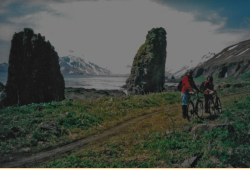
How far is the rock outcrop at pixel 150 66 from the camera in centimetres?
7806

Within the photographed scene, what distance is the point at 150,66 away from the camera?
78.0 m

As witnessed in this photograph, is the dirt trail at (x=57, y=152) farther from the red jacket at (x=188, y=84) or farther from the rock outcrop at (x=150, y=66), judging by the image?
the rock outcrop at (x=150, y=66)

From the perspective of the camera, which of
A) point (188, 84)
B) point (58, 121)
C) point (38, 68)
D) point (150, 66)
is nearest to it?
point (188, 84)

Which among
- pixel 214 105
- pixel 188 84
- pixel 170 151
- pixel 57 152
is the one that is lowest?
pixel 57 152

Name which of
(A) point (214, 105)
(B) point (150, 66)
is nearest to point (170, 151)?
(A) point (214, 105)

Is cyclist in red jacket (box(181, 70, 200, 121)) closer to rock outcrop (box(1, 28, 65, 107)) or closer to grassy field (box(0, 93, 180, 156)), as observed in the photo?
grassy field (box(0, 93, 180, 156))

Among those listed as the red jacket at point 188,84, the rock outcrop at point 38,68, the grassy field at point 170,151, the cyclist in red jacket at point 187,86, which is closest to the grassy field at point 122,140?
the grassy field at point 170,151

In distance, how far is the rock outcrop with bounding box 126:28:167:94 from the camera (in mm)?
78062

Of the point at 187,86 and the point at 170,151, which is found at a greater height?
the point at 187,86

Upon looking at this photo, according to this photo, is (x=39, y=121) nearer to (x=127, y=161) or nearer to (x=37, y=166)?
(x=37, y=166)

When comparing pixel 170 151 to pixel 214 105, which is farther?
pixel 214 105

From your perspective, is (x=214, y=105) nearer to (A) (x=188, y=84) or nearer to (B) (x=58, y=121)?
(A) (x=188, y=84)

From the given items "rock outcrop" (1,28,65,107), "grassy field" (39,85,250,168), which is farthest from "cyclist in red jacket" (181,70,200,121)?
"rock outcrop" (1,28,65,107)

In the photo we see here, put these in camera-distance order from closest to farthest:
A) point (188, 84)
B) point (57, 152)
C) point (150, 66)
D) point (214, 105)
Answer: point (57, 152), point (188, 84), point (214, 105), point (150, 66)
